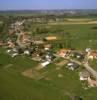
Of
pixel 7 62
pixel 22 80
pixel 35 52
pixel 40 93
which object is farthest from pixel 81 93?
pixel 35 52

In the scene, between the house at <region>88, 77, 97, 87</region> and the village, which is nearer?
the house at <region>88, 77, 97, 87</region>

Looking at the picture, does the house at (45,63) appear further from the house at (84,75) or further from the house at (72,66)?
the house at (84,75)

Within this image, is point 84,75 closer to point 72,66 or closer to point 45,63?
point 72,66

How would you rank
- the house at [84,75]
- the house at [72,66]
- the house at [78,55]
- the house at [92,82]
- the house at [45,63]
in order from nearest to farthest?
1. the house at [92,82]
2. the house at [84,75]
3. the house at [72,66]
4. the house at [45,63]
5. the house at [78,55]

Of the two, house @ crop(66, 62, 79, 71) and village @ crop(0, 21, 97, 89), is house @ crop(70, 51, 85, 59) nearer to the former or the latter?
village @ crop(0, 21, 97, 89)

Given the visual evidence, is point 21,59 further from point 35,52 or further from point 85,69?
point 85,69

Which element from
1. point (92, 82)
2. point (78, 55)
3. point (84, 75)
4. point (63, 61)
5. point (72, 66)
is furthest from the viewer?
point (78, 55)

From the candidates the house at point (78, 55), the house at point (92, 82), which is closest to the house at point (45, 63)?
the house at point (78, 55)

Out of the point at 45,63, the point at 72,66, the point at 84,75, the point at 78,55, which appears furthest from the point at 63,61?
the point at 84,75

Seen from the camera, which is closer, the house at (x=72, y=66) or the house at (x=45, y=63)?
the house at (x=72, y=66)

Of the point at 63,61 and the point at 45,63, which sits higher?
the point at 45,63

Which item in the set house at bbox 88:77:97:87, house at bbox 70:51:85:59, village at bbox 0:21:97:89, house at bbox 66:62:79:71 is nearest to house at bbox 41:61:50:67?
village at bbox 0:21:97:89
